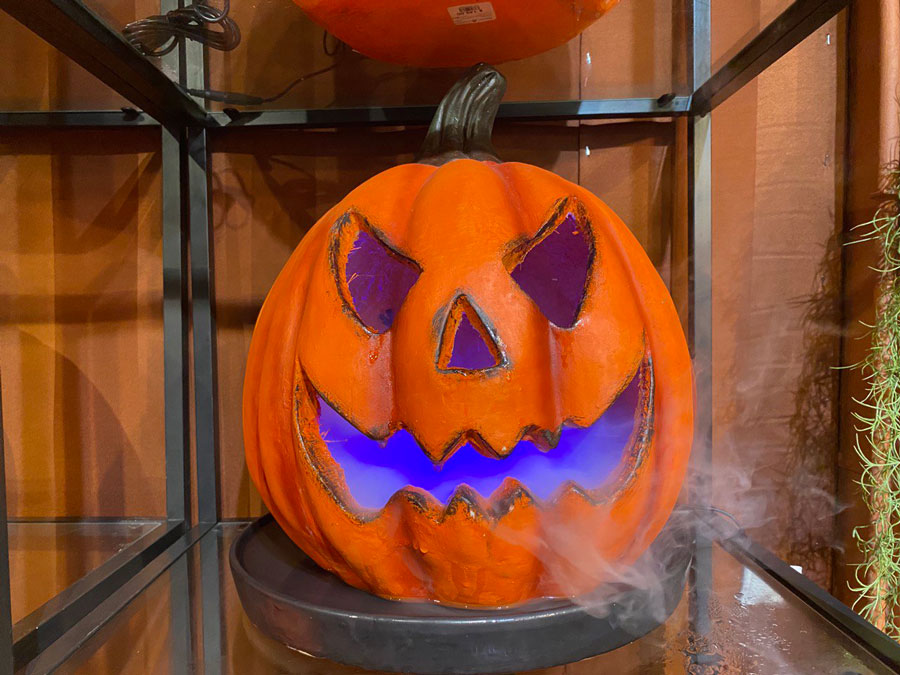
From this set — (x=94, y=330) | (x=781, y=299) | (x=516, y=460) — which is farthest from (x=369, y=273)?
(x=781, y=299)

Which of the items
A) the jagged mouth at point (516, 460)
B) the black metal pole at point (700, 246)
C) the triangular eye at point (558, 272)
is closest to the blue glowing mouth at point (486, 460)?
the jagged mouth at point (516, 460)

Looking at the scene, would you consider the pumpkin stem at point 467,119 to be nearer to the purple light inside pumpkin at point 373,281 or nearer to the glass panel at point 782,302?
the purple light inside pumpkin at point 373,281

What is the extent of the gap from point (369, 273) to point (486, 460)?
22 cm

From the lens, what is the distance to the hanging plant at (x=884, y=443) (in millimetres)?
768

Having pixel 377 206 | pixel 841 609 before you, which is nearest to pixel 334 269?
pixel 377 206

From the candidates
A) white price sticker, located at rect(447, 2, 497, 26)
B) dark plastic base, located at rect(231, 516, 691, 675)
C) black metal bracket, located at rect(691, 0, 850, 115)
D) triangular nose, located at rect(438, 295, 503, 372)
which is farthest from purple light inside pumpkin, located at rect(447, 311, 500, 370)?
black metal bracket, located at rect(691, 0, 850, 115)

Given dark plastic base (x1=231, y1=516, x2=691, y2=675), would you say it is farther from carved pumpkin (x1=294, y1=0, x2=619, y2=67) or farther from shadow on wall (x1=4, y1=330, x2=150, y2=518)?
carved pumpkin (x1=294, y1=0, x2=619, y2=67)

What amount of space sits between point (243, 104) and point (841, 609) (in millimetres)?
942

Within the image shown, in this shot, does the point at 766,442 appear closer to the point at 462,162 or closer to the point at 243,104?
the point at 462,162

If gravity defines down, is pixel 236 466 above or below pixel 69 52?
below

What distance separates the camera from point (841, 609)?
0.63m

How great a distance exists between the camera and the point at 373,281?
654 millimetres

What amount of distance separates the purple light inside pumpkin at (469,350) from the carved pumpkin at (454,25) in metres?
0.35

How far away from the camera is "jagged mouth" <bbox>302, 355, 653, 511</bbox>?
56cm
